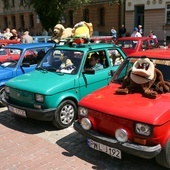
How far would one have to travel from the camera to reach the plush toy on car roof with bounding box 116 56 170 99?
4324 mm

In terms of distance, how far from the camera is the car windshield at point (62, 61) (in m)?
6.06

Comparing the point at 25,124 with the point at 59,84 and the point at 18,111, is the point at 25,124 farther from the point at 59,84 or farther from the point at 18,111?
the point at 59,84

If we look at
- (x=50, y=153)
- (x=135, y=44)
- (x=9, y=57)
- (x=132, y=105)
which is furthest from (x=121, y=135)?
(x=135, y=44)

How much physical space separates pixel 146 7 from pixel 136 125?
2449 centimetres

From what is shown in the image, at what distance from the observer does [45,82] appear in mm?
5648

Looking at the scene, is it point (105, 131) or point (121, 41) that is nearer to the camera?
point (105, 131)

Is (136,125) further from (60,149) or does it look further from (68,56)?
(68,56)

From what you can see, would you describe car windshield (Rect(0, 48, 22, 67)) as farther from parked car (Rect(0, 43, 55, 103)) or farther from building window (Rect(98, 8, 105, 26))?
building window (Rect(98, 8, 105, 26))

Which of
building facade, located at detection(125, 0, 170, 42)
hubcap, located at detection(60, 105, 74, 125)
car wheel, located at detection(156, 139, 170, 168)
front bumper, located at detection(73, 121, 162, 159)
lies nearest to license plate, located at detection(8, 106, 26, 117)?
hubcap, located at detection(60, 105, 74, 125)

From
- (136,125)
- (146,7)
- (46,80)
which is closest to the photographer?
(136,125)

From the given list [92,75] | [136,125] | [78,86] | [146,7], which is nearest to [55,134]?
[78,86]

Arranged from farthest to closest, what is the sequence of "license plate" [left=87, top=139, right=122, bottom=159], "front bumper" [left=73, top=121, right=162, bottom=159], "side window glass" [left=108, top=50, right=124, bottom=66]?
"side window glass" [left=108, top=50, right=124, bottom=66]
"license plate" [left=87, top=139, right=122, bottom=159]
"front bumper" [left=73, top=121, right=162, bottom=159]

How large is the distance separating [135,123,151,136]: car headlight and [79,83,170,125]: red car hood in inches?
2.9

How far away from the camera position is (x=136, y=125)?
372cm
